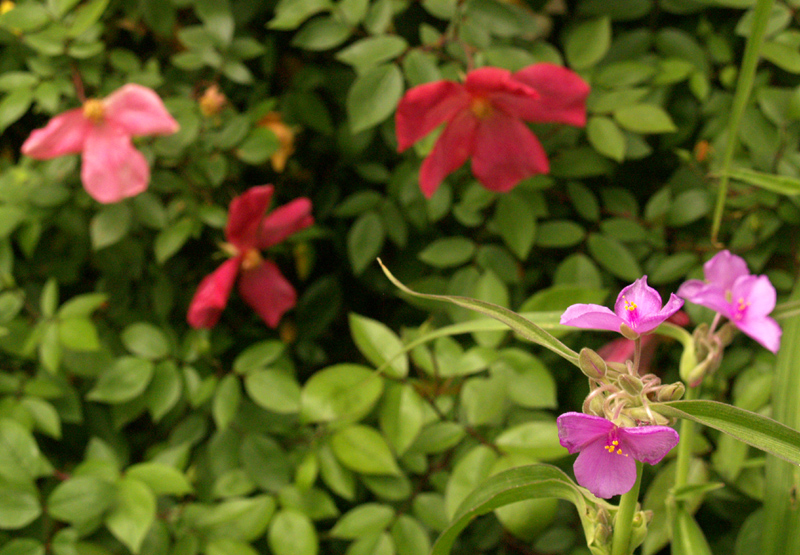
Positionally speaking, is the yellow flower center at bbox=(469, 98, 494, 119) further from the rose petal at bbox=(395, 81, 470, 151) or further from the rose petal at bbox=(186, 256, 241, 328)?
the rose petal at bbox=(186, 256, 241, 328)

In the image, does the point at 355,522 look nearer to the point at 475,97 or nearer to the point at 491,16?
the point at 475,97

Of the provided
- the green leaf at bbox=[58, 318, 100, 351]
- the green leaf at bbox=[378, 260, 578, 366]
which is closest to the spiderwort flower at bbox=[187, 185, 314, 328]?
the green leaf at bbox=[58, 318, 100, 351]

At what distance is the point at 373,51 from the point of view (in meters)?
0.74

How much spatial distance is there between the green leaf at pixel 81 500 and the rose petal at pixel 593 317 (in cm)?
53

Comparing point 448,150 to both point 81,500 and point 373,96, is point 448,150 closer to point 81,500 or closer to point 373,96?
point 373,96

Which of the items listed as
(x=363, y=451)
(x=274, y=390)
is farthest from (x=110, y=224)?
(x=363, y=451)

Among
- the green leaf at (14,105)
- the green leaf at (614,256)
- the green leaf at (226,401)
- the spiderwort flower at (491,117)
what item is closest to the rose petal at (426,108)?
the spiderwort flower at (491,117)

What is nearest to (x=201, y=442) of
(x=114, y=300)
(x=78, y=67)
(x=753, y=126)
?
(x=114, y=300)

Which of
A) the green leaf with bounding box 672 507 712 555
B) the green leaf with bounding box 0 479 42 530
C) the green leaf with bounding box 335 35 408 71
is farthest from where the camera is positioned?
the green leaf with bounding box 335 35 408 71

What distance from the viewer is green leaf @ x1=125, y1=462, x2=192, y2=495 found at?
68cm

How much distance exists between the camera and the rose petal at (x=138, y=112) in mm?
745

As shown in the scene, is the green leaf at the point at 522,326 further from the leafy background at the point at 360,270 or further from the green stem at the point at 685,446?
the leafy background at the point at 360,270

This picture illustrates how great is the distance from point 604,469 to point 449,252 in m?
0.50

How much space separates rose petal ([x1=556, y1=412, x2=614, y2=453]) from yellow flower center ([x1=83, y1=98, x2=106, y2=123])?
67 centimetres
